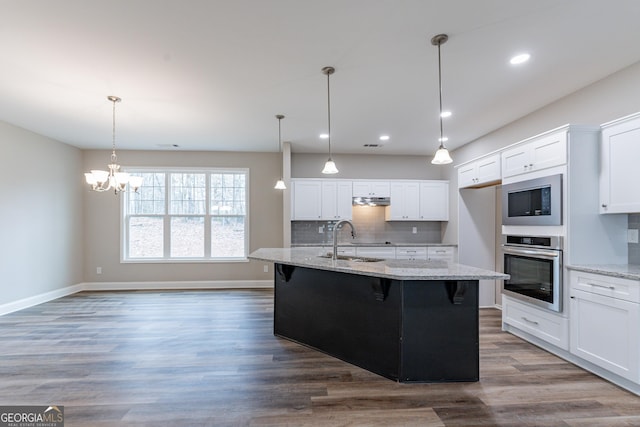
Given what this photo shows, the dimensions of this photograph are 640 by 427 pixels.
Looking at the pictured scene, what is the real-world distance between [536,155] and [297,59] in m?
2.54

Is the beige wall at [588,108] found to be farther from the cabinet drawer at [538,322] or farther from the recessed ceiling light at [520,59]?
the cabinet drawer at [538,322]

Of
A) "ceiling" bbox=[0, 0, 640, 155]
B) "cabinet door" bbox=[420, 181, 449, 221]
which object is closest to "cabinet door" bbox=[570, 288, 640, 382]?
"ceiling" bbox=[0, 0, 640, 155]

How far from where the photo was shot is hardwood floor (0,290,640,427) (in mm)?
2117

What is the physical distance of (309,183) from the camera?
19.2 feet

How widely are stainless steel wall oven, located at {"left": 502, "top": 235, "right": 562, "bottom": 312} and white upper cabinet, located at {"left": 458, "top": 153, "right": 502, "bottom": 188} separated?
779 millimetres

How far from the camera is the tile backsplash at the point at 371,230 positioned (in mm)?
6121

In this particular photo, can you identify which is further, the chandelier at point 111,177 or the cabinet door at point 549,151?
the chandelier at point 111,177

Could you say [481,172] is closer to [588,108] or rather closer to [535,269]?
[588,108]

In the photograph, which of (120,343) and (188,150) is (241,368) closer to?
(120,343)

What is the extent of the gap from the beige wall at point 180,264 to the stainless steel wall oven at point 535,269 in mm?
4034

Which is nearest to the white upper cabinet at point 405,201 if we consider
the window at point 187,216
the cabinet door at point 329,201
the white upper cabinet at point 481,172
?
the cabinet door at point 329,201

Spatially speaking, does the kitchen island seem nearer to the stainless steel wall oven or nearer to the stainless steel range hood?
the stainless steel wall oven

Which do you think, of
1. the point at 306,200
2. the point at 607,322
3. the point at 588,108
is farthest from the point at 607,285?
the point at 306,200

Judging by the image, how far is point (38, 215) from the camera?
5.02 m
